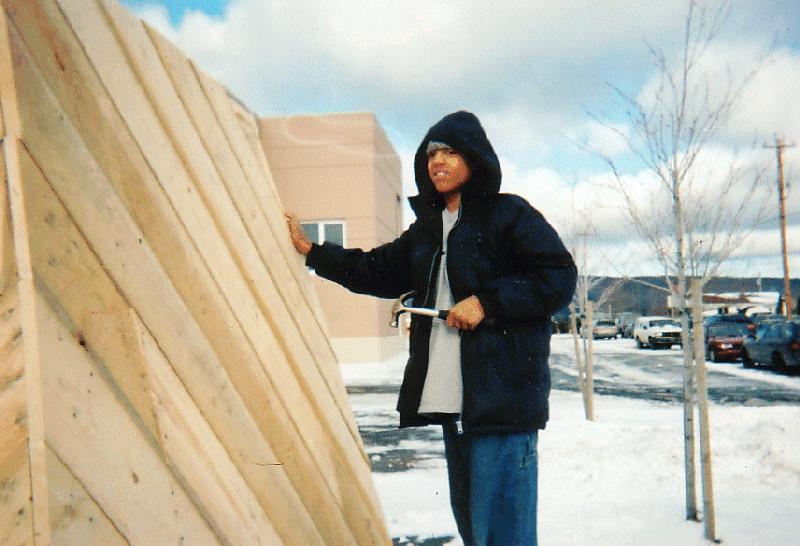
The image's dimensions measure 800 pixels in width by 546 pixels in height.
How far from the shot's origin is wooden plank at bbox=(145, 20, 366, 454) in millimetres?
1925

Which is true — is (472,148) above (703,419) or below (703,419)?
above

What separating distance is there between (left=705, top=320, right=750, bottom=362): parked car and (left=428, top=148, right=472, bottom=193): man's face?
813 inches

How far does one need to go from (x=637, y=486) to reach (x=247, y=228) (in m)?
4.29

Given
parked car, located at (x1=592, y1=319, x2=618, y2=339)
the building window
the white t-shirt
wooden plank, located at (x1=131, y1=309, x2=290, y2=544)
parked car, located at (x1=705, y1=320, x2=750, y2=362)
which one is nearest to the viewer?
wooden plank, located at (x1=131, y1=309, x2=290, y2=544)

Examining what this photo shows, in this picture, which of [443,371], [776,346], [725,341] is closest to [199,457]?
[443,371]

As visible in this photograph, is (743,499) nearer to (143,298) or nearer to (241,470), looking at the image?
(241,470)

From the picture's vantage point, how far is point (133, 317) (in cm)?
131

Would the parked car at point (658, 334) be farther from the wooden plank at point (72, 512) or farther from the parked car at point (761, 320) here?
the wooden plank at point (72, 512)

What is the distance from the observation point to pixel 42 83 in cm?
120

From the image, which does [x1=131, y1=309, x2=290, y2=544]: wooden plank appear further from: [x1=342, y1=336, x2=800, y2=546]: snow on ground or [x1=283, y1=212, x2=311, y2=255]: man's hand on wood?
[x1=342, y1=336, x2=800, y2=546]: snow on ground

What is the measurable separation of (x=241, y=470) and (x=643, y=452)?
5.35 meters

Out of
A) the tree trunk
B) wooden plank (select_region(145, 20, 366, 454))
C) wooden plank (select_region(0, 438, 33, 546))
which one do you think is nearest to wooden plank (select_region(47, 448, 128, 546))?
wooden plank (select_region(0, 438, 33, 546))

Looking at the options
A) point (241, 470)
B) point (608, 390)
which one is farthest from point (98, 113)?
point (608, 390)

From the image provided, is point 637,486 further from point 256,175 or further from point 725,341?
point 725,341
